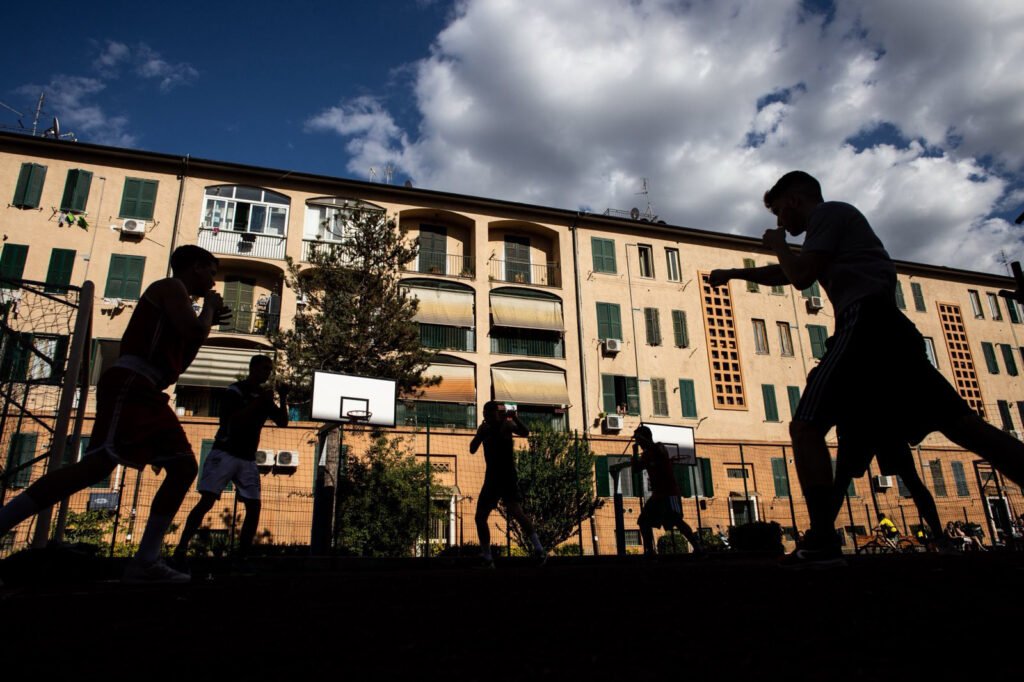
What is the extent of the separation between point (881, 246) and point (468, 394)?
22839 millimetres

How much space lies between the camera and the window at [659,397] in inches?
1113

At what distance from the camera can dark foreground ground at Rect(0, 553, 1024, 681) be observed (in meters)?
1.36

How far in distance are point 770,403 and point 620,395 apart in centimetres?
753

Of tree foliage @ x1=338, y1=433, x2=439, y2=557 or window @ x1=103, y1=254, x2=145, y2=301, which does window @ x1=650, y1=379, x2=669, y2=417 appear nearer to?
tree foliage @ x1=338, y1=433, x2=439, y2=557

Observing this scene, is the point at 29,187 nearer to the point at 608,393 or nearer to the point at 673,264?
the point at 608,393

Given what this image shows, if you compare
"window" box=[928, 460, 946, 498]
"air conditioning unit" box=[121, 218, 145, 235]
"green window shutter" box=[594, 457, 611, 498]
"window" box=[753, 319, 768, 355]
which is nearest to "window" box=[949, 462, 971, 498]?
"window" box=[928, 460, 946, 498]

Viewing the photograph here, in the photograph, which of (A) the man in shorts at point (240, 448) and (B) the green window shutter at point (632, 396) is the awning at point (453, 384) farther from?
(A) the man in shorts at point (240, 448)

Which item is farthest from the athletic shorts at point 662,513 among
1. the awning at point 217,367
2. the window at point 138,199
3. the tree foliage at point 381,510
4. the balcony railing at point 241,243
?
the window at point 138,199

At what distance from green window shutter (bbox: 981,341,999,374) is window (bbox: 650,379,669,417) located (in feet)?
68.6

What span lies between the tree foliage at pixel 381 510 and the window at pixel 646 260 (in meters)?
16.9

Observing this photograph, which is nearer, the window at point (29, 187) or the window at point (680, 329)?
the window at point (29, 187)

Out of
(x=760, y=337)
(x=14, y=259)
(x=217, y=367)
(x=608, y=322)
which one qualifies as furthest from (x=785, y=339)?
(x=14, y=259)

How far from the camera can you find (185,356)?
4090 mm

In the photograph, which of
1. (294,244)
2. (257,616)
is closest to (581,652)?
(257,616)
